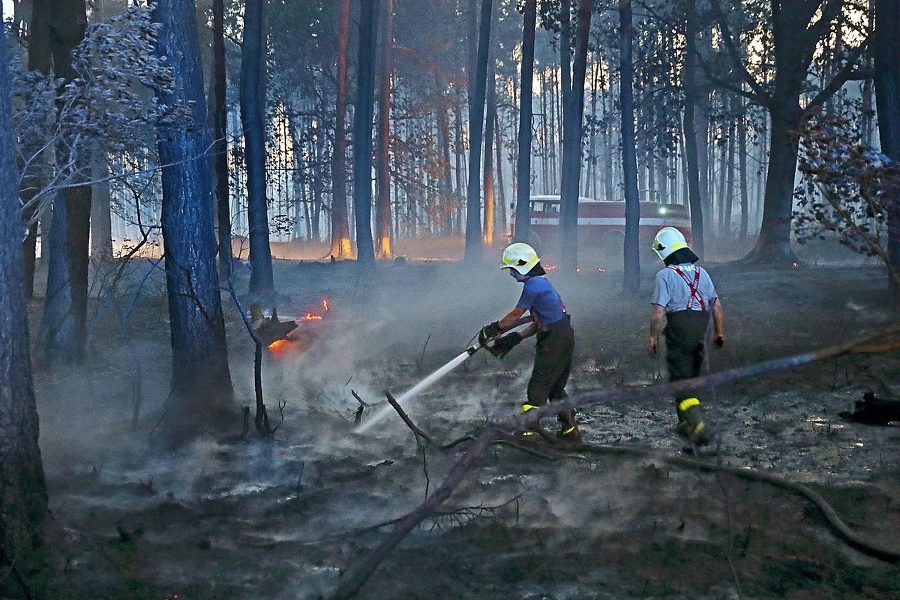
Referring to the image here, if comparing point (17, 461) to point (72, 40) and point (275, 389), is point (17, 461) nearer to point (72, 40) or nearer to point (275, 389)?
point (275, 389)

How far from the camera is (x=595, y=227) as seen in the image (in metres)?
30.6

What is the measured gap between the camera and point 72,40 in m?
11.8

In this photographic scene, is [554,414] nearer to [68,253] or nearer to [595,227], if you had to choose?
[68,253]

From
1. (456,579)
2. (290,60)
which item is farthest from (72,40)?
(290,60)

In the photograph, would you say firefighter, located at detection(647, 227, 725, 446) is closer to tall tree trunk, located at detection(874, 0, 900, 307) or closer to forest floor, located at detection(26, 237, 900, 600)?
forest floor, located at detection(26, 237, 900, 600)

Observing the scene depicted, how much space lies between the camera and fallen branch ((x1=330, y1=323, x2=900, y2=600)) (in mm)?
4246

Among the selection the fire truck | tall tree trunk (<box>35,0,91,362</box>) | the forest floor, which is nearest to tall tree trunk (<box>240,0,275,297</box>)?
the forest floor

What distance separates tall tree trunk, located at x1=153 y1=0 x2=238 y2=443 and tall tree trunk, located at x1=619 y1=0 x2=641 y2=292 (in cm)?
1104

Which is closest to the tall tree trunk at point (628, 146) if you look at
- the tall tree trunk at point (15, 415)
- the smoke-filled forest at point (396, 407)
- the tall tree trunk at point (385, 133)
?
the smoke-filled forest at point (396, 407)

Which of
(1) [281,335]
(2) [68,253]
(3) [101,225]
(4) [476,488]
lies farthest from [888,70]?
(3) [101,225]

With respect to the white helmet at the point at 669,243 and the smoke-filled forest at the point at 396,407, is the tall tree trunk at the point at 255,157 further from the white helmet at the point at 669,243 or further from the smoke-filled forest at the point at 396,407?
the white helmet at the point at 669,243

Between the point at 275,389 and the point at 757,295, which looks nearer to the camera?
the point at 275,389

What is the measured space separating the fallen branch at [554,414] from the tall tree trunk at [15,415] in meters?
1.63

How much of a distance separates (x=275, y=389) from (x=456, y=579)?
6922 mm
